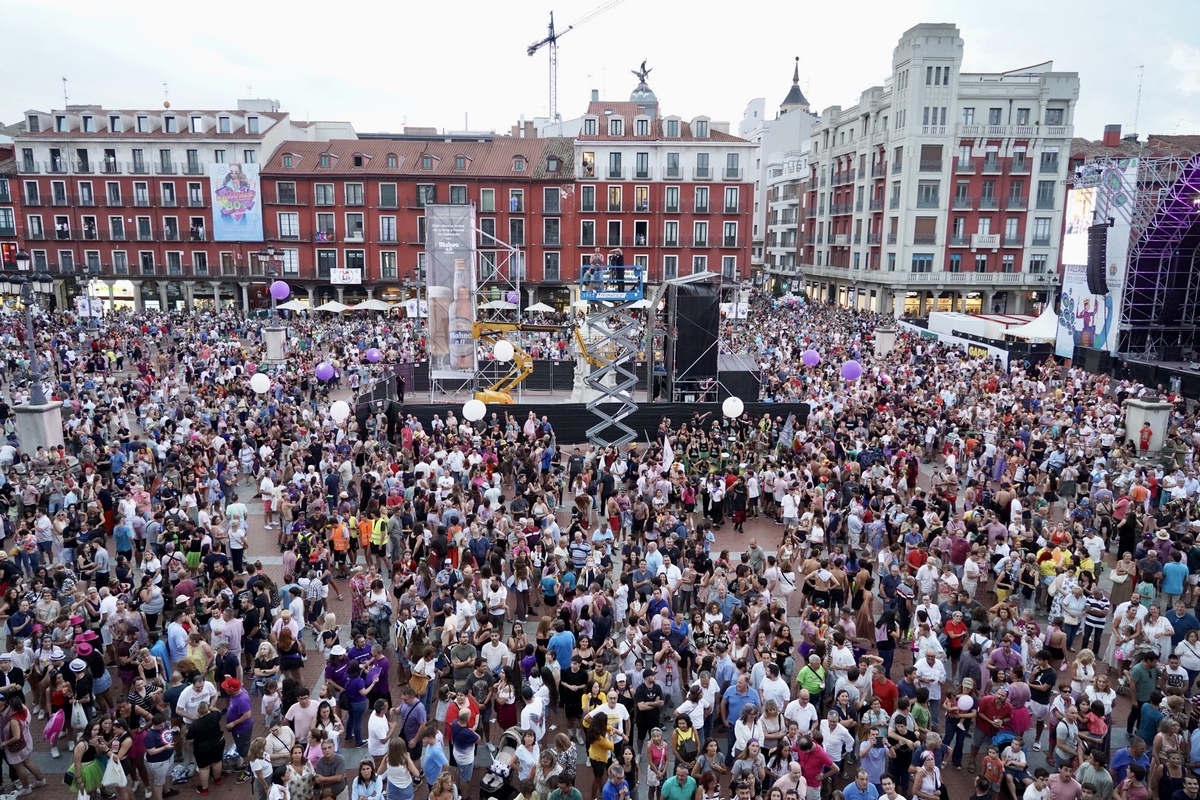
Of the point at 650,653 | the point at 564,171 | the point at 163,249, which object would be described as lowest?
the point at 650,653

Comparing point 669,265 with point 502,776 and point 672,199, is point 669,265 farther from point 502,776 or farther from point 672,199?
point 502,776

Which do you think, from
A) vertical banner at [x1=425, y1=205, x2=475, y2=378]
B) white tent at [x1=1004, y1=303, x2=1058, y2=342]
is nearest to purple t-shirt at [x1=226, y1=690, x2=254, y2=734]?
vertical banner at [x1=425, y1=205, x2=475, y2=378]

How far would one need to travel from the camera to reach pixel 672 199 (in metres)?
49.0

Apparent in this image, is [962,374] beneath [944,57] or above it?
beneath

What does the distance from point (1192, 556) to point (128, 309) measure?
54.9 m

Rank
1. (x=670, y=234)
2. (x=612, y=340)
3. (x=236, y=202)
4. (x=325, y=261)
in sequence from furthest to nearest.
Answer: (x=325, y=261) < (x=670, y=234) < (x=236, y=202) < (x=612, y=340)

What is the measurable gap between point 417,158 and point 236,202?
11.3 metres

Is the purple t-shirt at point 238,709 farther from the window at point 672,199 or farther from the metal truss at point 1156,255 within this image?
the window at point 672,199

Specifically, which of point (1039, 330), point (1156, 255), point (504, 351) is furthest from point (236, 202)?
point (1156, 255)

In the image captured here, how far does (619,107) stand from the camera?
50.6m

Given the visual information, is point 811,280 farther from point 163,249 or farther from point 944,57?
point 163,249

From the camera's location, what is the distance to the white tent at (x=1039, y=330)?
3244cm

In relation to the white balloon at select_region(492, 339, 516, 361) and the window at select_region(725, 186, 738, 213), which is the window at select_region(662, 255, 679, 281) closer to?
the window at select_region(725, 186, 738, 213)

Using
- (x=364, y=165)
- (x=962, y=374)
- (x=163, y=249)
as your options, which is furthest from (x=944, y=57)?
(x=163, y=249)
